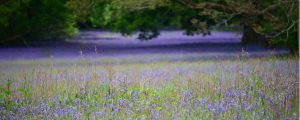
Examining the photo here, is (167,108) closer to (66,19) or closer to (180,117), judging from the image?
(180,117)

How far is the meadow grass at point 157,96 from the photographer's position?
20.2 ft

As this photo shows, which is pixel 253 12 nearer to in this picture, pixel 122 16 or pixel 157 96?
pixel 157 96

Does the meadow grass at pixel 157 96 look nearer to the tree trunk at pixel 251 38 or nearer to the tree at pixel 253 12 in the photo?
the tree at pixel 253 12

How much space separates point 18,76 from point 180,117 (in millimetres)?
3386

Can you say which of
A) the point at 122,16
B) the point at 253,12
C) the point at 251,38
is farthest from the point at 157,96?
the point at 251,38

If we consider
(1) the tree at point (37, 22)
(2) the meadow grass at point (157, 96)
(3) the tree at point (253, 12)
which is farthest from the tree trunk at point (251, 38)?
(2) the meadow grass at point (157, 96)

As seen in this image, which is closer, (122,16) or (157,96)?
(157,96)

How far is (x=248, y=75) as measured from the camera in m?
7.99

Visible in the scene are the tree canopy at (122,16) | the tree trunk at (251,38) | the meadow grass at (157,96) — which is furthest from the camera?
the tree trunk at (251,38)

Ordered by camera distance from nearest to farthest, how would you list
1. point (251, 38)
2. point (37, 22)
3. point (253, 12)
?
point (253, 12) → point (37, 22) → point (251, 38)

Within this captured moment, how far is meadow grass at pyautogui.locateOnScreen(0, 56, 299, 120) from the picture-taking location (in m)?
6.16

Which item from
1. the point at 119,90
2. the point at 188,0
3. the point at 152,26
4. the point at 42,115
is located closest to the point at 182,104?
the point at 119,90

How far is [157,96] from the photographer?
7.05 meters

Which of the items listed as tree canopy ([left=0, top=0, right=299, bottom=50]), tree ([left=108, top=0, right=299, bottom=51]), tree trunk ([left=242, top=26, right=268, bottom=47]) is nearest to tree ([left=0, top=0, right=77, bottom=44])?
tree canopy ([left=0, top=0, right=299, bottom=50])
